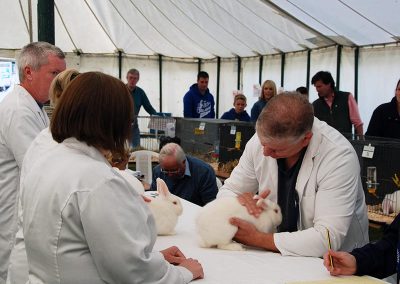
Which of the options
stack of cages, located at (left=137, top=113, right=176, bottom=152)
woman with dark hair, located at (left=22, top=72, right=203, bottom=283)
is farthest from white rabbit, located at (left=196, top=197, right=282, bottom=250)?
stack of cages, located at (left=137, top=113, right=176, bottom=152)

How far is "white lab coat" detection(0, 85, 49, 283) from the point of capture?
273 cm

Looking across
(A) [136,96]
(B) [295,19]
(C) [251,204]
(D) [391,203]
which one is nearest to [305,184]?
(C) [251,204]

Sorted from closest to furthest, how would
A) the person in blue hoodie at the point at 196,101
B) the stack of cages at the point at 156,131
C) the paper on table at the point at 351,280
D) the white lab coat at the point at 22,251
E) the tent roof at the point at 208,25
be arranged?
1. the white lab coat at the point at 22,251
2. the paper on table at the point at 351,280
3. the tent roof at the point at 208,25
4. the stack of cages at the point at 156,131
5. the person in blue hoodie at the point at 196,101

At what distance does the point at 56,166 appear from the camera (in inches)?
58.9

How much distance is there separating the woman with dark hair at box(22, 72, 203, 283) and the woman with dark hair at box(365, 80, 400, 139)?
4.50m

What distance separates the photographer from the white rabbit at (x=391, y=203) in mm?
4297

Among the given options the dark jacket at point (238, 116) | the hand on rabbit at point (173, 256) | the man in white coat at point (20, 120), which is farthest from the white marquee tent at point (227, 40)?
the hand on rabbit at point (173, 256)

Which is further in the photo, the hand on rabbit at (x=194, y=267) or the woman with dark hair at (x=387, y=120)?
the woman with dark hair at (x=387, y=120)

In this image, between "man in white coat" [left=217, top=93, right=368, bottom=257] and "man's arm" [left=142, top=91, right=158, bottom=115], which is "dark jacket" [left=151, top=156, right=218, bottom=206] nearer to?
"man in white coat" [left=217, top=93, right=368, bottom=257]

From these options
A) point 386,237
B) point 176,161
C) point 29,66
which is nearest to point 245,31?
point 176,161

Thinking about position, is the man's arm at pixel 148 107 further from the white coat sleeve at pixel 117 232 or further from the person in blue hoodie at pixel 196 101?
the white coat sleeve at pixel 117 232

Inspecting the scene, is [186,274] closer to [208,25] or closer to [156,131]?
[156,131]

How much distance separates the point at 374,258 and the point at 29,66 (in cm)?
209

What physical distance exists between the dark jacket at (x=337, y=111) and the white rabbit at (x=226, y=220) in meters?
4.58
